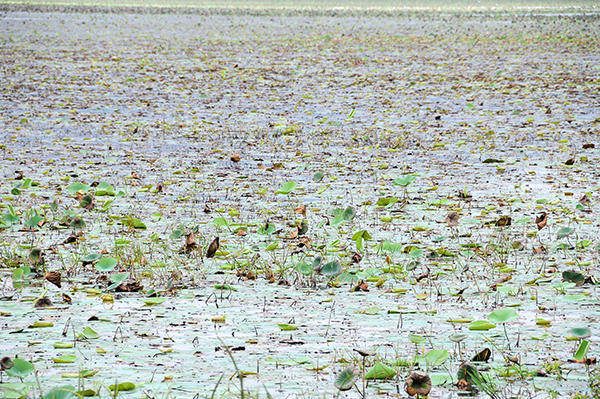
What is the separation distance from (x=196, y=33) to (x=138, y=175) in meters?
23.1

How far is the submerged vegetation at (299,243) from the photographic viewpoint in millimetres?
3318

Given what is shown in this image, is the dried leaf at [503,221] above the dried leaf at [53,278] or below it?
below

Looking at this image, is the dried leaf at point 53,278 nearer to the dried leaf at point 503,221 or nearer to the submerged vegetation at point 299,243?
the submerged vegetation at point 299,243

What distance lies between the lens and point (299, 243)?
5137mm

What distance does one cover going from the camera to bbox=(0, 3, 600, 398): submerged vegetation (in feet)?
10.9

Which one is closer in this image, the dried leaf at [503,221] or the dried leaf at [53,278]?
the dried leaf at [53,278]

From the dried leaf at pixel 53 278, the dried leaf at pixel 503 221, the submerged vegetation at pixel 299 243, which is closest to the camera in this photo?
the submerged vegetation at pixel 299 243

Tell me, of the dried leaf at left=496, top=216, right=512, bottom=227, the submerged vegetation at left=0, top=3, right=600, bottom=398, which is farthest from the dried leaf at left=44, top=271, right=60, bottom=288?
the dried leaf at left=496, top=216, right=512, bottom=227

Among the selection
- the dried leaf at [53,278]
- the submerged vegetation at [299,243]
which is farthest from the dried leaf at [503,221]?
the dried leaf at [53,278]

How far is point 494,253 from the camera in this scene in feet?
16.3

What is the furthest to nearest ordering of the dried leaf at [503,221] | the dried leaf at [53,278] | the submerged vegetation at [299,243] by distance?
the dried leaf at [503,221]
the dried leaf at [53,278]
the submerged vegetation at [299,243]

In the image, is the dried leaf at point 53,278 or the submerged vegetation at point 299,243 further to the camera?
the dried leaf at point 53,278

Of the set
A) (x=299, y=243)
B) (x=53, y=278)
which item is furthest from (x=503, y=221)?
(x=53, y=278)

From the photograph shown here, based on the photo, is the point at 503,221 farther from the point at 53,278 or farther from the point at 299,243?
the point at 53,278
